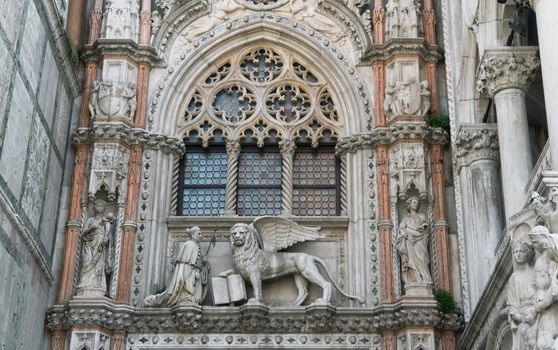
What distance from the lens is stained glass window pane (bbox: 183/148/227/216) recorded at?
1673cm

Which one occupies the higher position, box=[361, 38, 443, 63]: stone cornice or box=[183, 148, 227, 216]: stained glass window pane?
box=[361, 38, 443, 63]: stone cornice

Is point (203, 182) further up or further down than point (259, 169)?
further down

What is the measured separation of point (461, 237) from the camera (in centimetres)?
1535

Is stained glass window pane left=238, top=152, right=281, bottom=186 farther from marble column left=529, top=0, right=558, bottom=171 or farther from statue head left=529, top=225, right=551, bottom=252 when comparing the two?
statue head left=529, top=225, right=551, bottom=252

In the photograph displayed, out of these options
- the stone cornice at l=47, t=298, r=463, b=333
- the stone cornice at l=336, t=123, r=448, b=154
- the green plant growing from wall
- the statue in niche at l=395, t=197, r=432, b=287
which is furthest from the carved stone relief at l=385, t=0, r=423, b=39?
the stone cornice at l=47, t=298, r=463, b=333

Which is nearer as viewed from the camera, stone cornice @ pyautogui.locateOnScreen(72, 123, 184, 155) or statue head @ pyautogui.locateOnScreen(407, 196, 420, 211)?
statue head @ pyautogui.locateOnScreen(407, 196, 420, 211)

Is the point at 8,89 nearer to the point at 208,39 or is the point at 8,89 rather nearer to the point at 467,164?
the point at 208,39

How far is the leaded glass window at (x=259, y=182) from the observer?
1670 cm

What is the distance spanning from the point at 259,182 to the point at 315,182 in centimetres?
104

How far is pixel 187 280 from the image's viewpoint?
50.1ft

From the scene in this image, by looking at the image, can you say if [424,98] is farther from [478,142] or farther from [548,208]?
[548,208]

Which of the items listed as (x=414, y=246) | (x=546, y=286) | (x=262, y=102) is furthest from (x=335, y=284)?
(x=546, y=286)

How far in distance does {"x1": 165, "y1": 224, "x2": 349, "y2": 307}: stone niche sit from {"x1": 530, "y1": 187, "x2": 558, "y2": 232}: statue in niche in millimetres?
6077

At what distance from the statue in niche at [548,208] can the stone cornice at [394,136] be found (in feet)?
20.3
